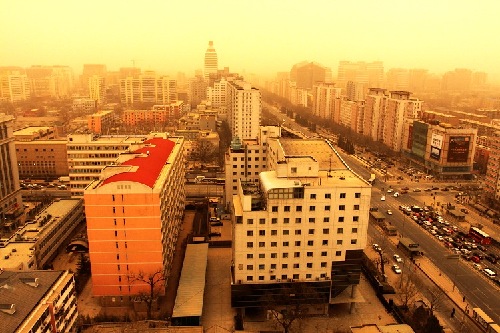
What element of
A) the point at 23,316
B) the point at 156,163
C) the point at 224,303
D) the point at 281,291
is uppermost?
the point at 156,163

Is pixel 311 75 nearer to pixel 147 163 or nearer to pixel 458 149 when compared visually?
pixel 458 149

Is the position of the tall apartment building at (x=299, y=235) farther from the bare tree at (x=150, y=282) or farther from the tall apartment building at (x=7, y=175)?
the tall apartment building at (x=7, y=175)

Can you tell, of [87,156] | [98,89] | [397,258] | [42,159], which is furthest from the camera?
[98,89]

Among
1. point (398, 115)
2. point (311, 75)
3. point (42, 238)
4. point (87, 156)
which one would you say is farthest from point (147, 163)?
point (311, 75)

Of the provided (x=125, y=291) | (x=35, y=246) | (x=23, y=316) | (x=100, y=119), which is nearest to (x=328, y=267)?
(x=125, y=291)

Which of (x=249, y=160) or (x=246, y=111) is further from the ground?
(x=246, y=111)

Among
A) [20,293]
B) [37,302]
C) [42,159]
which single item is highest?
[20,293]

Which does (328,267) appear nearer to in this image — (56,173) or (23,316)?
(23,316)

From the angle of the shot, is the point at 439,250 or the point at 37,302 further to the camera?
the point at 439,250
